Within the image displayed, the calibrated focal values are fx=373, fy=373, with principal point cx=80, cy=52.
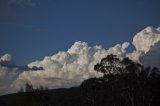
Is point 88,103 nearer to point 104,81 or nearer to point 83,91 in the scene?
point 83,91

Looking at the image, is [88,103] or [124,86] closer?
[124,86]

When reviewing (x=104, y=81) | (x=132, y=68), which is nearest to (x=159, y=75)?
(x=132, y=68)

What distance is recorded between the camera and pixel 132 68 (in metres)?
90.4

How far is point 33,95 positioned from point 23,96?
295 cm

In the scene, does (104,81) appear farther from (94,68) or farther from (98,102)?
(98,102)

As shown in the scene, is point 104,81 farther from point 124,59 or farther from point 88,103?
point 88,103

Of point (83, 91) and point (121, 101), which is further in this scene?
point (83, 91)

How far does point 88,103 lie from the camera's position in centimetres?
11150

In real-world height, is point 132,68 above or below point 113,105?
above

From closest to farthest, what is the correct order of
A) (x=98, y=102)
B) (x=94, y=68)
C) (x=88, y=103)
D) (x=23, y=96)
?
1. (x=23, y=96)
2. (x=94, y=68)
3. (x=98, y=102)
4. (x=88, y=103)

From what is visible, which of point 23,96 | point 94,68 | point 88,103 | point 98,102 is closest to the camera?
point 23,96

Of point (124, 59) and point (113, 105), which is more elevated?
point (124, 59)

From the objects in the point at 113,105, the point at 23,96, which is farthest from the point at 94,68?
the point at 23,96

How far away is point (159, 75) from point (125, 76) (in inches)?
369
